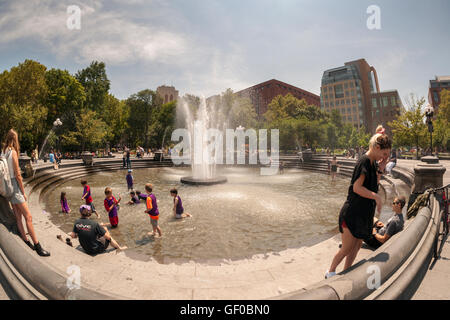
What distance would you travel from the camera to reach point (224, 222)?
7.61 meters

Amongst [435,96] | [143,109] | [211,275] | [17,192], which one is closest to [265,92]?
[143,109]

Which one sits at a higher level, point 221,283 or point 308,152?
point 308,152

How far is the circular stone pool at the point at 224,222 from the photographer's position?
567cm

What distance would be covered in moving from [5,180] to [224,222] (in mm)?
5607

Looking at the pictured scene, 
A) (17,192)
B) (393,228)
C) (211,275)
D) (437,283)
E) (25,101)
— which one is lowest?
(211,275)

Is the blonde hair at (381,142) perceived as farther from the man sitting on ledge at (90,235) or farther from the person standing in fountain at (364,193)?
the man sitting on ledge at (90,235)

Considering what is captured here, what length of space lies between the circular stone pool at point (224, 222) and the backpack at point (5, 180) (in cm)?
258

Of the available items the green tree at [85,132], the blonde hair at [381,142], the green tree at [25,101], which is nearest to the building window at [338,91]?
the green tree at [85,132]

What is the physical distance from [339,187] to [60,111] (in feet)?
147

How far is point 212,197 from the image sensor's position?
11.2m

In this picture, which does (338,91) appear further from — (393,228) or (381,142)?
(381,142)

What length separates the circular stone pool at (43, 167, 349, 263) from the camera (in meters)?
5.67
